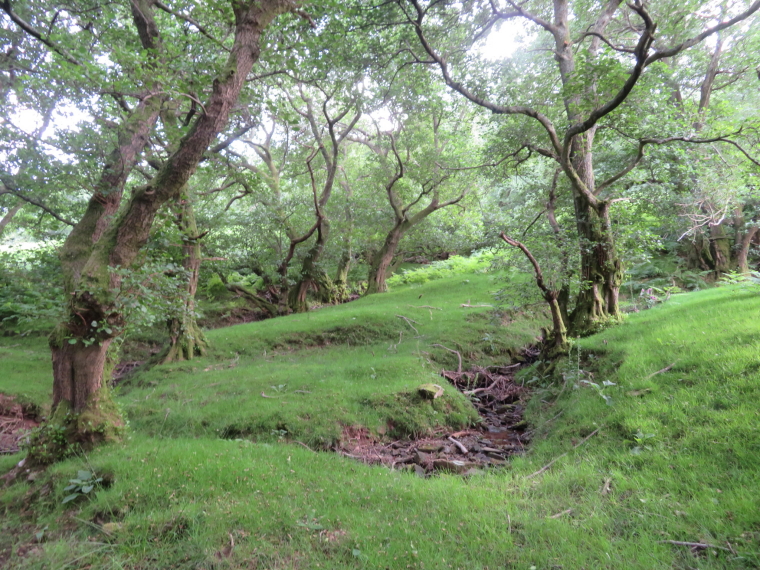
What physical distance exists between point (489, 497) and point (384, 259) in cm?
1455

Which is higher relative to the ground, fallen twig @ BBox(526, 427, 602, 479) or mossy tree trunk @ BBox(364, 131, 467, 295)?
mossy tree trunk @ BBox(364, 131, 467, 295)

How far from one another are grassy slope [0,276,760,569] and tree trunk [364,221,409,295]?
12256 mm

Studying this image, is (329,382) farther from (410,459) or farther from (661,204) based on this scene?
(661,204)

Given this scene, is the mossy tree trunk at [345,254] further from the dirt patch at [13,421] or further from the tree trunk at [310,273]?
the dirt patch at [13,421]

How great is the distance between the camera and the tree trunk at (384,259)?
57.4 feet

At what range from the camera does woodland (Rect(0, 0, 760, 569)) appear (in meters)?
3.29

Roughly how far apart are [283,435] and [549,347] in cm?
593

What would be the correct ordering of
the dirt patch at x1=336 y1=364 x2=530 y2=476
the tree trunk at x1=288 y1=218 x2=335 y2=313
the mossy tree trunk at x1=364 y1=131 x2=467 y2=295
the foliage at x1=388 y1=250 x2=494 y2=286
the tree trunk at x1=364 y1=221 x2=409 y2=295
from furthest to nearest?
the foliage at x1=388 y1=250 x2=494 y2=286, the tree trunk at x1=364 y1=221 x2=409 y2=295, the mossy tree trunk at x1=364 y1=131 x2=467 y2=295, the tree trunk at x1=288 y1=218 x2=335 y2=313, the dirt patch at x1=336 y1=364 x2=530 y2=476

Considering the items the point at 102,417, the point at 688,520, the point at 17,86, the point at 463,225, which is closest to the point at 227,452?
the point at 102,417

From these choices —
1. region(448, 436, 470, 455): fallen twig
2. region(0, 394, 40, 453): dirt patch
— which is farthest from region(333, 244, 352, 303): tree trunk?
region(448, 436, 470, 455): fallen twig

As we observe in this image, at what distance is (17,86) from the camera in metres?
8.16

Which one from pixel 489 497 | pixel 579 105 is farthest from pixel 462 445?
pixel 579 105

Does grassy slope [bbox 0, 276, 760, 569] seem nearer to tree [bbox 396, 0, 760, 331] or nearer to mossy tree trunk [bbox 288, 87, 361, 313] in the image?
tree [bbox 396, 0, 760, 331]

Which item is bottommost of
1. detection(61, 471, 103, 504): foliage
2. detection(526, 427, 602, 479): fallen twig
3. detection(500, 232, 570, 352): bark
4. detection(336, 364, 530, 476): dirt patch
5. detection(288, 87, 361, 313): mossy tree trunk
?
detection(336, 364, 530, 476): dirt patch
